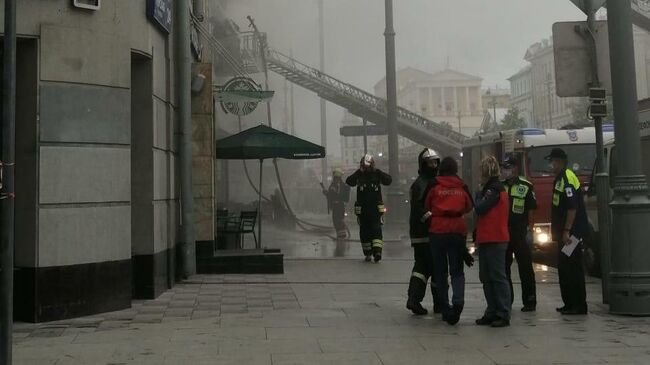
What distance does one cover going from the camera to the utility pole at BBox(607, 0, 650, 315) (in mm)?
6727

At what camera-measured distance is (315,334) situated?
6.03 meters

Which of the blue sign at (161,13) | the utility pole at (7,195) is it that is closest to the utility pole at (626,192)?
the blue sign at (161,13)

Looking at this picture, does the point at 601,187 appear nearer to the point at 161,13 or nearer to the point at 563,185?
the point at 563,185

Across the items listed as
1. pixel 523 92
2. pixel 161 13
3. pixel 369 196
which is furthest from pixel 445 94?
pixel 161 13

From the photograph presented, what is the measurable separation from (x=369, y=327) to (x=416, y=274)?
3.12 ft

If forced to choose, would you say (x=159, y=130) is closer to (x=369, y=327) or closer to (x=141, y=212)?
(x=141, y=212)

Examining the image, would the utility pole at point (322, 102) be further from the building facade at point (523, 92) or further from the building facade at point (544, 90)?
the building facade at point (523, 92)

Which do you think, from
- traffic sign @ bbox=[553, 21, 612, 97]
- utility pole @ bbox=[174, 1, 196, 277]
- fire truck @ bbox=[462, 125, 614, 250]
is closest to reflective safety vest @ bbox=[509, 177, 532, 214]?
traffic sign @ bbox=[553, 21, 612, 97]

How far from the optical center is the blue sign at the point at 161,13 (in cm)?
782

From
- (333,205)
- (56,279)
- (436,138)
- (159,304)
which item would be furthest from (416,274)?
(436,138)

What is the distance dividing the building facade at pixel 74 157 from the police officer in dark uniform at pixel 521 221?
13.6 feet

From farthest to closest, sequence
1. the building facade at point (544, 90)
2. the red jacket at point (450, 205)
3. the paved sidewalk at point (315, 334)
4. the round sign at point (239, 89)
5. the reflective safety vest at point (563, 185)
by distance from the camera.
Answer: the building facade at point (544, 90) < the round sign at point (239, 89) < the reflective safety vest at point (563, 185) < the red jacket at point (450, 205) < the paved sidewalk at point (315, 334)

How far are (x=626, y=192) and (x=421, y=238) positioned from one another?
2135mm

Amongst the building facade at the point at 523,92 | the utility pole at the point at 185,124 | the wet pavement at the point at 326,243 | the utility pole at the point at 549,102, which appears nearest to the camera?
the utility pole at the point at 185,124
